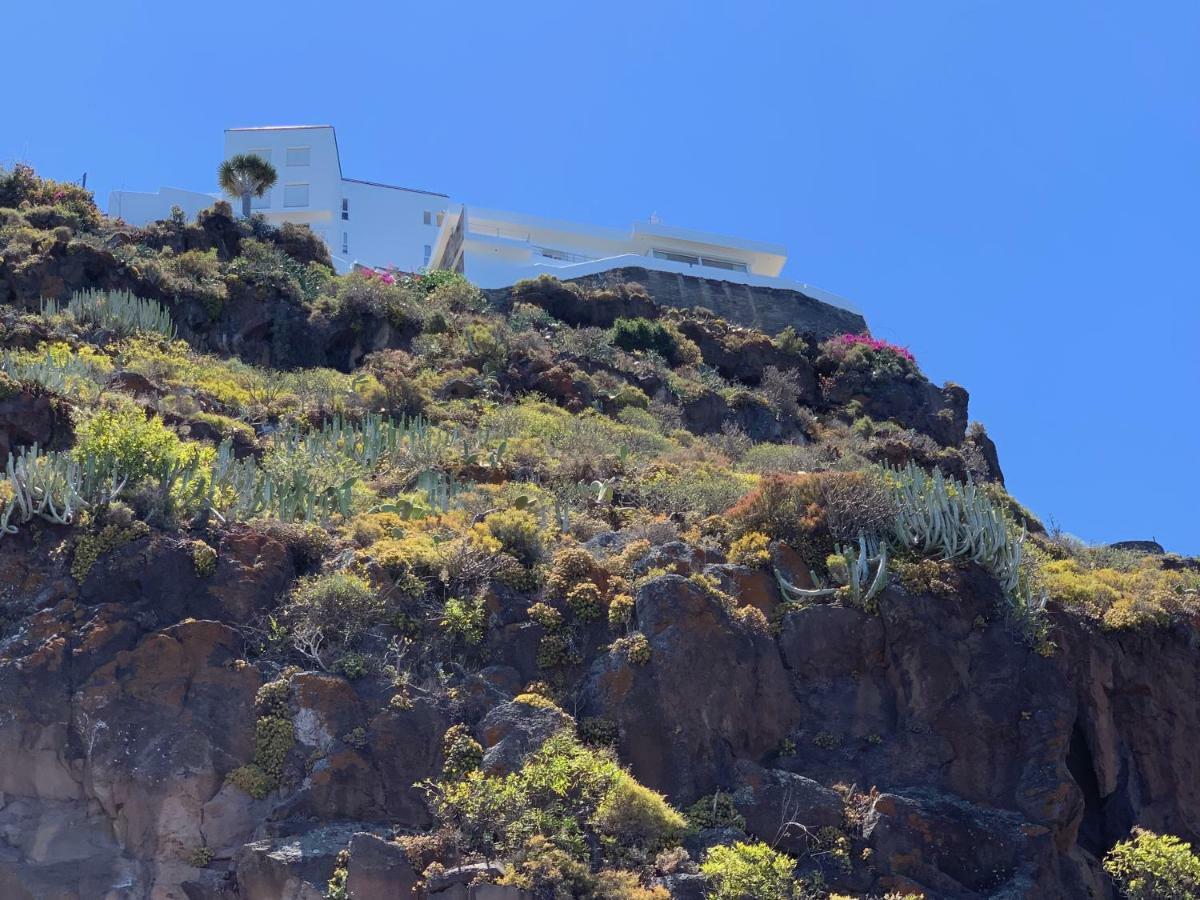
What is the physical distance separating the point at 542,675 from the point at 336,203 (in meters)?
36.3

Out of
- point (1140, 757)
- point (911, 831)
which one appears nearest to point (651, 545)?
point (911, 831)

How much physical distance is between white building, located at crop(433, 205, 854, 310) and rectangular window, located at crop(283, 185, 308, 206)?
19.2 feet

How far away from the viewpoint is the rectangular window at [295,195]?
48.0 m

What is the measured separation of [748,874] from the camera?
11.4 m

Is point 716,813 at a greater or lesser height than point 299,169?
lesser

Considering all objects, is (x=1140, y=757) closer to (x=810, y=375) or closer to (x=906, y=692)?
(x=906, y=692)

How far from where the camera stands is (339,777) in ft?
40.9

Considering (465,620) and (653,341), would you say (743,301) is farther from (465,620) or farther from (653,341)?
(465,620)

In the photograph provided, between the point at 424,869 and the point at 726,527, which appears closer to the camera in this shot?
the point at 424,869

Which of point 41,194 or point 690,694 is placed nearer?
point 690,694

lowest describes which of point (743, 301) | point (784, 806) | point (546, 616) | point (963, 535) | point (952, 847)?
point (952, 847)

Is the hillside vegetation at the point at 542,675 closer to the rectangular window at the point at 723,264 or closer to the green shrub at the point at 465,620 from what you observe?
the green shrub at the point at 465,620

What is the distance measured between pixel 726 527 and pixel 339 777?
6123mm

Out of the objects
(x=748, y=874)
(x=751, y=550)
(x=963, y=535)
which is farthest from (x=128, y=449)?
(x=963, y=535)
